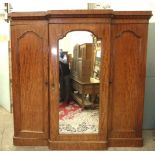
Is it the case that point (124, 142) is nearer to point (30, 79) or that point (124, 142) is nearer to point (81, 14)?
point (30, 79)

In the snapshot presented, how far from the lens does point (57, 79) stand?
2771 mm

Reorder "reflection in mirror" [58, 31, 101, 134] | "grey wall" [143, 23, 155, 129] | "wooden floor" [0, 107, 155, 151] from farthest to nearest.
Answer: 1. "grey wall" [143, 23, 155, 129]
2. "wooden floor" [0, 107, 155, 151]
3. "reflection in mirror" [58, 31, 101, 134]

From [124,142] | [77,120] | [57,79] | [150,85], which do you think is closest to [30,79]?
[57,79]

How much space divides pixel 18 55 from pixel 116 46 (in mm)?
1174

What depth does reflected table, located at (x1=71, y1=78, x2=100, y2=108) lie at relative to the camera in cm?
280

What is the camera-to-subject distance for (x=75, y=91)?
2809 millimetres

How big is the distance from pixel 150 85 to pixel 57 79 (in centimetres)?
145

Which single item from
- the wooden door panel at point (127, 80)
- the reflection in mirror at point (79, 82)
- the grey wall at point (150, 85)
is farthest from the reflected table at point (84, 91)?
the grey wall at point (150, 85)

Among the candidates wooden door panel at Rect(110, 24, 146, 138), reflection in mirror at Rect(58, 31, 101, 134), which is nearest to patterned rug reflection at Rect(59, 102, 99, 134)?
reflection in mirror at Rect(58, 31, 101, 134)

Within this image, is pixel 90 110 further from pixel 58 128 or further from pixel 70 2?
pixel 70 2

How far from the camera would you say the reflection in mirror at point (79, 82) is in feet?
8.81

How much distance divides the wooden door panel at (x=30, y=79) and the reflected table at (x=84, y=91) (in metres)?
0.36

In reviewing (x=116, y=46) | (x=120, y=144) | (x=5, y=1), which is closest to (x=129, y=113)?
(x=120, y=144)

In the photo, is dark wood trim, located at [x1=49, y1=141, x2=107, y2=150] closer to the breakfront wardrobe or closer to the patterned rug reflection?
the breakfront wardrobe
